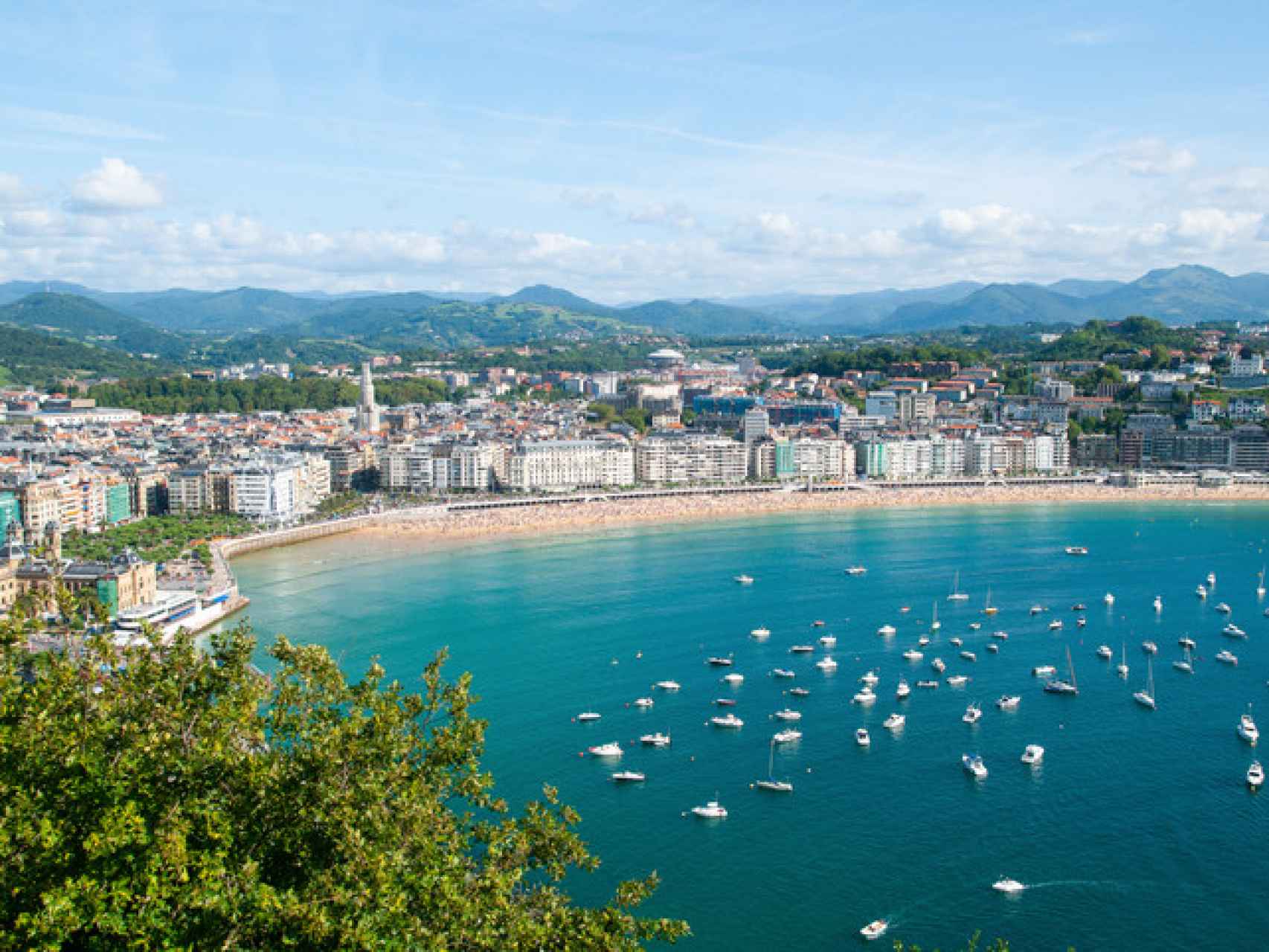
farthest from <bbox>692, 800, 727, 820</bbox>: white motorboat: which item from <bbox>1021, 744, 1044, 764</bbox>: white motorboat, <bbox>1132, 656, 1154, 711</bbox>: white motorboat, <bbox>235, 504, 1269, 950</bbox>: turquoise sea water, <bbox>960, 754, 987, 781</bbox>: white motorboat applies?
<bbox>1132, 656, 1154, 711</bbox>: white motorboat

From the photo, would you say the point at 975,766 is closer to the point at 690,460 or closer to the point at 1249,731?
the point at 1249,731

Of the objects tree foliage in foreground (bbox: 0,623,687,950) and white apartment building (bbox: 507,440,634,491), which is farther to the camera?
white apartment building (bbox: 507,440,634,491)

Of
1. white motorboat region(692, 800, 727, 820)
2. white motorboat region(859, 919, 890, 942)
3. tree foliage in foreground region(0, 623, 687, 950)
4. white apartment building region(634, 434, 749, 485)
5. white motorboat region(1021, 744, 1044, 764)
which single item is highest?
tree foliage in foreground region(0, 623, 687, 950)

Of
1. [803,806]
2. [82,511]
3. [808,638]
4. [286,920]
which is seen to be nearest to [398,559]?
[82,511]

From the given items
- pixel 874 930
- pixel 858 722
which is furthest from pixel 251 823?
pixel 858 722

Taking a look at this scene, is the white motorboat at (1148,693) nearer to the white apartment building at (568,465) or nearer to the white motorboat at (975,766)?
the white motorboat at (975,766)

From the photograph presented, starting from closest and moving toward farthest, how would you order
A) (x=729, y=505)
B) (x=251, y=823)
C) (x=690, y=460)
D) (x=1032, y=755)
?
1. (x=251, y=823)
2. (x=1032, y=755)
3. (x=729, y=505)
4. (x=690, y=460)

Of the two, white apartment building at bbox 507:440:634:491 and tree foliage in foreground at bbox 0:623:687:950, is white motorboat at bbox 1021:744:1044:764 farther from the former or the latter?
white apartment building at bbox 507:440:634:491
